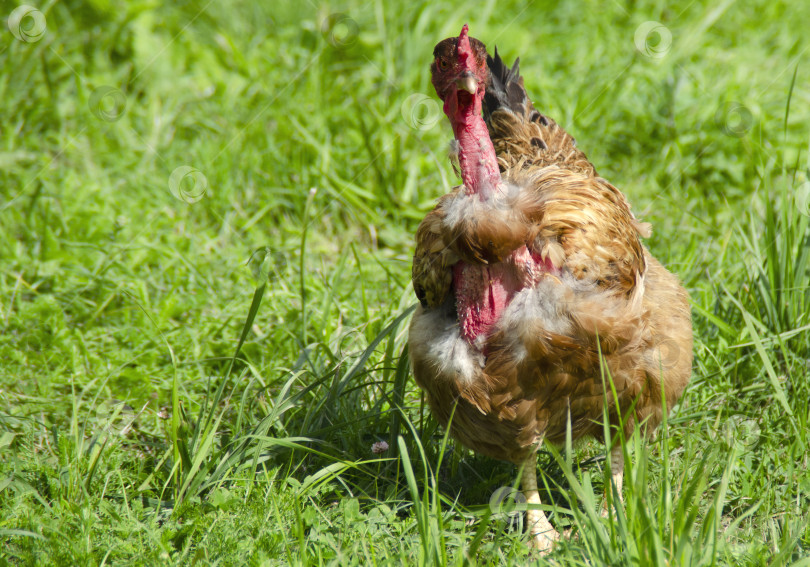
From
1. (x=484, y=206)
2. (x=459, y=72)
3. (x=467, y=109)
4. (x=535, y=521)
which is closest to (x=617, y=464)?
(x=535, y=521)

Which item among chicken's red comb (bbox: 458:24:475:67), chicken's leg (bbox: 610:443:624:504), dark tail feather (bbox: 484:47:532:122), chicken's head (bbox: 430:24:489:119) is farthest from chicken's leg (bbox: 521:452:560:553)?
dark tail feather (bbox: 484:47:532:122)

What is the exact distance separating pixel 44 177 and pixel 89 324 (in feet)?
4.82

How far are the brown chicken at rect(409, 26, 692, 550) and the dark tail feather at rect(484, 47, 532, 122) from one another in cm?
83

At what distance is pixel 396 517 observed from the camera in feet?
9.24

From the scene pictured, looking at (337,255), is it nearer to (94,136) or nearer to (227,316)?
(227,316)

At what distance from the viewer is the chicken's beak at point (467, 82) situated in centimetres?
242

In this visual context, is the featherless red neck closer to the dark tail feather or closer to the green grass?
the green grass

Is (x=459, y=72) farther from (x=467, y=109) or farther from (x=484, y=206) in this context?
(x=484, y=206)

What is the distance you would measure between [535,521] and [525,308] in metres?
0.87

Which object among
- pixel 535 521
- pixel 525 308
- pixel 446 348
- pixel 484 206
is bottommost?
pixel 535 521

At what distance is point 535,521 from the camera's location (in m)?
2.88

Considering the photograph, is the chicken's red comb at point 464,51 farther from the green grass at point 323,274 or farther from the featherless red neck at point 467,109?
the green grass at point 323,274

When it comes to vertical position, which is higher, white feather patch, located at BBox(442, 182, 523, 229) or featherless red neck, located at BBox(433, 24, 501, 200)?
featherless red neck, located at BBox(433, 24, 501, 200)

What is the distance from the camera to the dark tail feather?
3.60 meters
